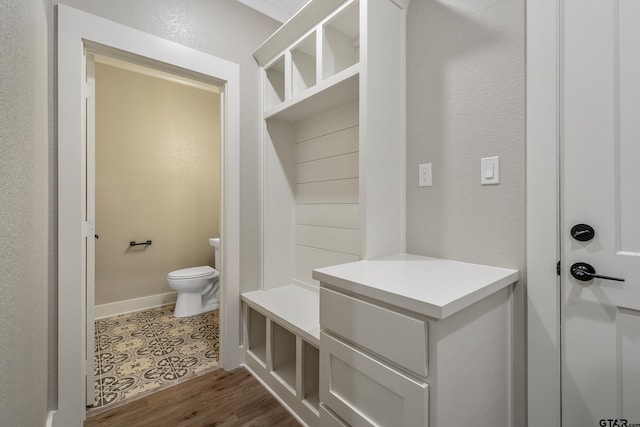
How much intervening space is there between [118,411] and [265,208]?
4.77ft

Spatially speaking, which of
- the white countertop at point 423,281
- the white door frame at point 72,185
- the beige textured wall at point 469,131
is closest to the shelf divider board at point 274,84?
the white door frame at point 72,185

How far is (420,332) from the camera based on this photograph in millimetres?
811

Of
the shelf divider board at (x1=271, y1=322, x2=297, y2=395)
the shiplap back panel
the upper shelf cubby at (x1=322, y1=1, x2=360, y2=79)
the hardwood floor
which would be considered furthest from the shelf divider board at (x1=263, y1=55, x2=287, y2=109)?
the hardwood floor

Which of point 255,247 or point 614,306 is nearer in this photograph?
point 614,306

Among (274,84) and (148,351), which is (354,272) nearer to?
(274,84)

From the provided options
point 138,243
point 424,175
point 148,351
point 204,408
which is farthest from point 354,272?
point 138,243

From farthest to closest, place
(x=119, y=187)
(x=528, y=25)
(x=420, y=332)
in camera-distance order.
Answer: (x=119, y=187) < (x=528, y=25) < (x=420, y=332)

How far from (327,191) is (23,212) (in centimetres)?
149

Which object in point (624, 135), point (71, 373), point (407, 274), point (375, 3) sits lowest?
point (71, 373)

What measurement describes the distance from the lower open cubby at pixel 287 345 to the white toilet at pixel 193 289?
1.10m

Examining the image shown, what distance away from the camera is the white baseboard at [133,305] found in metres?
2.92

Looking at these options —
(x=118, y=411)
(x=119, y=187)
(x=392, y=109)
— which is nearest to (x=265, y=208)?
(x=392, y=109)

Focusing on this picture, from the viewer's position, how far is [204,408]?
64.9 inches

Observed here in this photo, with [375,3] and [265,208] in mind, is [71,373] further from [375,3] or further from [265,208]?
[375,3]
